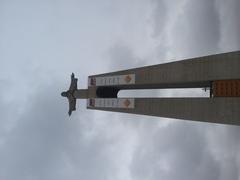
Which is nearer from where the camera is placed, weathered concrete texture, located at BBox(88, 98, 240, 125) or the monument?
weathered concrete texture, located at BBox(88, 98, 240, 125)

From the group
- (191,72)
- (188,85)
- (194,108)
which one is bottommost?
(194,108)

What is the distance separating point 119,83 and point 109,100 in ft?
7.23

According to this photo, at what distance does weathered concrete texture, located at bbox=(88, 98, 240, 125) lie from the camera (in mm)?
41594

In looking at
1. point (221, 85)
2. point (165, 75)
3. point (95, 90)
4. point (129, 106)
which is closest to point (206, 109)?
point (221, 85)

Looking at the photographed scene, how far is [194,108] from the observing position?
43.9 metres

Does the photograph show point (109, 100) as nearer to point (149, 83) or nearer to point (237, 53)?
point (149, 83)

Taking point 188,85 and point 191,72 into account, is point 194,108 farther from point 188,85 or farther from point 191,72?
point 188,85

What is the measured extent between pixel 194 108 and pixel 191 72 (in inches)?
131

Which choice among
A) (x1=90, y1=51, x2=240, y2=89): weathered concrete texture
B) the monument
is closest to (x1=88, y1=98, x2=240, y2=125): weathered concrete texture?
the monument

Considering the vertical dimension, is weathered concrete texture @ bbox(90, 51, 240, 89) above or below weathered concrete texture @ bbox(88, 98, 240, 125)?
above

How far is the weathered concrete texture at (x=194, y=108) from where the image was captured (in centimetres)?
4159

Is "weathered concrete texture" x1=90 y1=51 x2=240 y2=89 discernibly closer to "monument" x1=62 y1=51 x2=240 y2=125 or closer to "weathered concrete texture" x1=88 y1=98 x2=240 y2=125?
"monument" x1=62 y1=51 x2=240 y2=125

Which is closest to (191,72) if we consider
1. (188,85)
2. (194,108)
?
(188,85)

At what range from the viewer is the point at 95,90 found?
5375 cm
